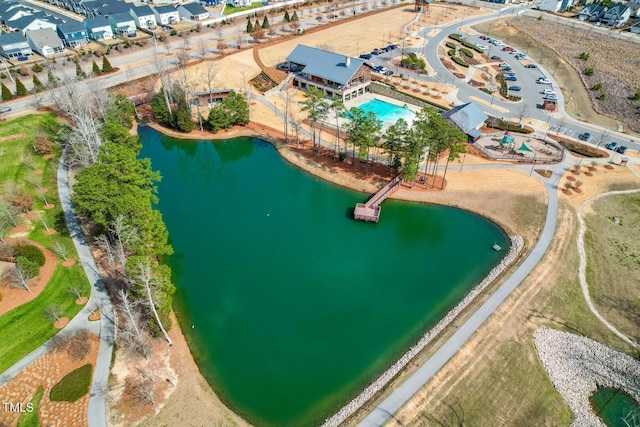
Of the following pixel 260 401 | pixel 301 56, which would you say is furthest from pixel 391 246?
pixel 301 56

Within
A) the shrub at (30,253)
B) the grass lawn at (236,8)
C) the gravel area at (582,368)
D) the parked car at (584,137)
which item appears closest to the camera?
the gravel area at (582,368)

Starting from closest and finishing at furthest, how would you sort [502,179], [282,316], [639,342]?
[639,342] → [282,316] → [502,179]

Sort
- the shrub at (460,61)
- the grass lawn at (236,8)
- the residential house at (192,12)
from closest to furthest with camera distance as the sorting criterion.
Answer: the shrub at (460,61) < the residential house at (192,12) < the grass lawn at (236,8)

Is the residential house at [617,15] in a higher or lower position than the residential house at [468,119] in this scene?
higher

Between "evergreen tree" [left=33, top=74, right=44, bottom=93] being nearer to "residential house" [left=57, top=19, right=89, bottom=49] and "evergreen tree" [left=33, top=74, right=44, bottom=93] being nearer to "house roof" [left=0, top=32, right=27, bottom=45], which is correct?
"house roof" [left=0, top=32, right=27, bottom=45]

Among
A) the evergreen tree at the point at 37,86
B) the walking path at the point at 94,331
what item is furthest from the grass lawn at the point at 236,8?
the walking path at the point at 94,331

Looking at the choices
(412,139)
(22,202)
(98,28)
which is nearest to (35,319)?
(22,202)

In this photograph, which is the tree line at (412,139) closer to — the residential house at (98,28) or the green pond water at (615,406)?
the green pond water at (615,406)

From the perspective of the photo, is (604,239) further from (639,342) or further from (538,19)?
(538,19)
